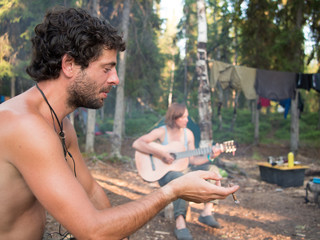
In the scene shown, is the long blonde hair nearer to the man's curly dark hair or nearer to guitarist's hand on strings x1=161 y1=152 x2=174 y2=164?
guitarist's hand on strings x1=161 y1=152 x2=174 y2=164

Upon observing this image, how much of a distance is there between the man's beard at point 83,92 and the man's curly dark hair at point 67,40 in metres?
0.07

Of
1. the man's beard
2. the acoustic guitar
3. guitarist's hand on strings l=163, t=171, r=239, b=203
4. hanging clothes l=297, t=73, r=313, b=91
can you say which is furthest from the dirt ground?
hanging clothes l=297, t=73, r=313, b=91

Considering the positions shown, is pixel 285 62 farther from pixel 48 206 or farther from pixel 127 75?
pixel 48 206

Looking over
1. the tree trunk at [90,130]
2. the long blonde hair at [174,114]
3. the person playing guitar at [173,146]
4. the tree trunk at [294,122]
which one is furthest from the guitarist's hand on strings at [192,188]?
the tree trunk at [294,122]

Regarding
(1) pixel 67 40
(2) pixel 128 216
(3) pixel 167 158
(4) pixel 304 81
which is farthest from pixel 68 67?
(4) pixel 304 81

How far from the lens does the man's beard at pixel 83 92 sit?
1580mm

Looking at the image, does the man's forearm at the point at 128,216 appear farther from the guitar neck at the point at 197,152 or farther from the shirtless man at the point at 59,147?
the guitar neck at the point at 197,152

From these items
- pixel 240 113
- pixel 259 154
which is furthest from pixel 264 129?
pixel 259 154

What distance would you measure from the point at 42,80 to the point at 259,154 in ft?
41.0

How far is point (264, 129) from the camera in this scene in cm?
2169

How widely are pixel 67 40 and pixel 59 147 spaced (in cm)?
60

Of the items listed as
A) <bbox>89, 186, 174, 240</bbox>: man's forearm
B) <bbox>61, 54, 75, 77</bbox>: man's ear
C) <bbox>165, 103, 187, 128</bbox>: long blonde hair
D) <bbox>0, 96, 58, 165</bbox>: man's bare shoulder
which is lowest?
<bbox>89, 186, 174, 240</bbox>: man's forearm

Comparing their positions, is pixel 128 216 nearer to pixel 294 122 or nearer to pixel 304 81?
pixel 304 81

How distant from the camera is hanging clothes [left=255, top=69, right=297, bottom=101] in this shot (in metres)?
8.89
